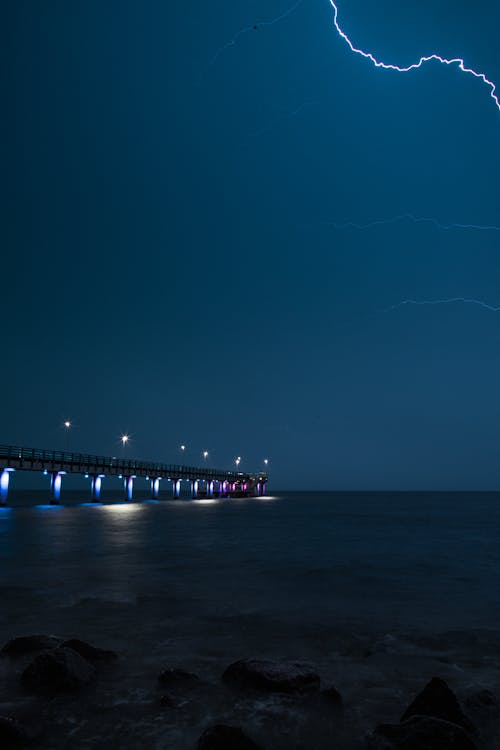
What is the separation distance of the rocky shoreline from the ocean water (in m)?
0.03

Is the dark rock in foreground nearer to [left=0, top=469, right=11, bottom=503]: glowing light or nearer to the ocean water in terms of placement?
the ocean water

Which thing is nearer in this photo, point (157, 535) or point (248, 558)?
point (248, 558)

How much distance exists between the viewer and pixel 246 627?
10117 mm

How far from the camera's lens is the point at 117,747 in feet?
17.0

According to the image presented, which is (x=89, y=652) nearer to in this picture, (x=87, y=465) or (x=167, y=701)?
(x=167, y=701)

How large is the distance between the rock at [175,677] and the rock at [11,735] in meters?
2.06

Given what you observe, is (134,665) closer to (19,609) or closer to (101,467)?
(19,609)

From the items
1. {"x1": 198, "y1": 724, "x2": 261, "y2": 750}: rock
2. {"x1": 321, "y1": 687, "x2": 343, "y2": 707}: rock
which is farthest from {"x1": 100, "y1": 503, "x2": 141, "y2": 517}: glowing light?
{"x1": 198, "y1": 724, "x2": 261, "y2": 750}: rock

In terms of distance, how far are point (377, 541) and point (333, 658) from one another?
23.2 m

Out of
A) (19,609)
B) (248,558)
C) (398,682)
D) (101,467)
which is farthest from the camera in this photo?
(101,467)

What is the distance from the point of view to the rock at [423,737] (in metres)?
4.72

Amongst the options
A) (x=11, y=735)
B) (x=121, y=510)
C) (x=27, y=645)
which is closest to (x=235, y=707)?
(x=11, y=735)

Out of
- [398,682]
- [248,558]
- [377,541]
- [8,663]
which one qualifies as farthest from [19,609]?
[377,541]

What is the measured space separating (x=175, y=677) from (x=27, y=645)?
2.55 metres
